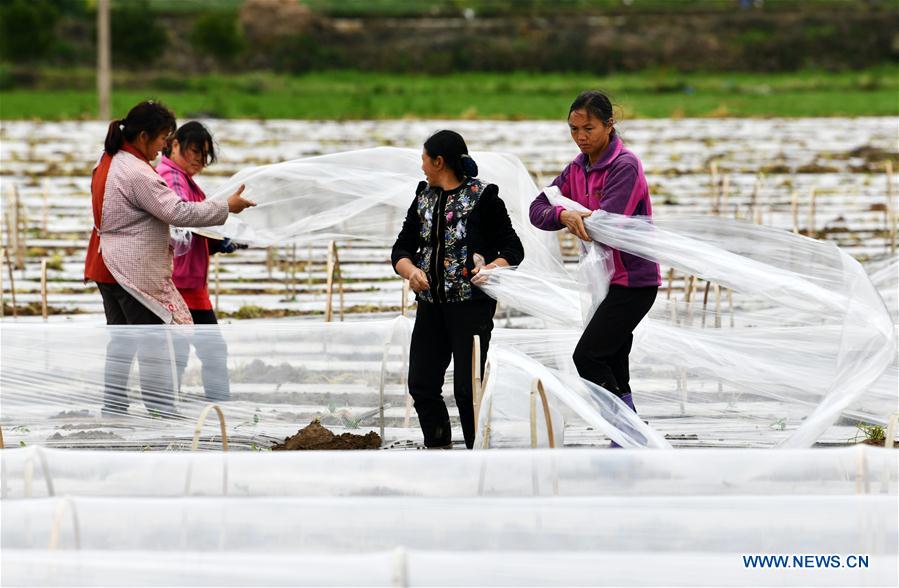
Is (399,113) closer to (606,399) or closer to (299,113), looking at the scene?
(299,113)

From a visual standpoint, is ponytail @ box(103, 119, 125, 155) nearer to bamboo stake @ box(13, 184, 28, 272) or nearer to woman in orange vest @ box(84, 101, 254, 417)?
woman in orange vest @ box(84, 101, 254, 417)

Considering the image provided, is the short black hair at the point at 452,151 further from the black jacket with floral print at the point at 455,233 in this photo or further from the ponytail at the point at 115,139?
the ponytail at the point at 115,139

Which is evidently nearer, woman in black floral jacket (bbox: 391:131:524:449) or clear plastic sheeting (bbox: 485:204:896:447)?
clear plastic sheeting (bbox: 485:204:896:447)

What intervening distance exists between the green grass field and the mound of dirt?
13906 mm

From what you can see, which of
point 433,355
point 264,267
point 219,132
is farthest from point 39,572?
point 219,132

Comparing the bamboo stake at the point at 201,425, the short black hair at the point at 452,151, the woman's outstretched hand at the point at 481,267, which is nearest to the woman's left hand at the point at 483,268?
the woman's outstretched hand at the point at 481,267

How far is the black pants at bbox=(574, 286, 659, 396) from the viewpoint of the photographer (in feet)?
11.4

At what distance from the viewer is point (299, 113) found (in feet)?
61.7

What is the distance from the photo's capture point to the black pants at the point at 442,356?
3623 millimetres

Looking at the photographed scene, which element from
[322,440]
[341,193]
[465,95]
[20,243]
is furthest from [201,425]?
[465,95]

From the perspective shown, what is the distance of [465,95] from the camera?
21875mm

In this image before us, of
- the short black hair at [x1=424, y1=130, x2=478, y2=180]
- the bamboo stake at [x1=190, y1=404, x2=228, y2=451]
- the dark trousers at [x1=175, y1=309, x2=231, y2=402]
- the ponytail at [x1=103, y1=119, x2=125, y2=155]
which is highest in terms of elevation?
the ponytail at [x1=103, y1=119, x2=125, y2=155]

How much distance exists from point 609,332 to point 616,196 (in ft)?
1.28

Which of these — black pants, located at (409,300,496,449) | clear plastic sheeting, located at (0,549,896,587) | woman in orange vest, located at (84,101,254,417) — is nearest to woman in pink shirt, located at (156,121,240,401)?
woman in orange vest, located at (84,101,254,417)
